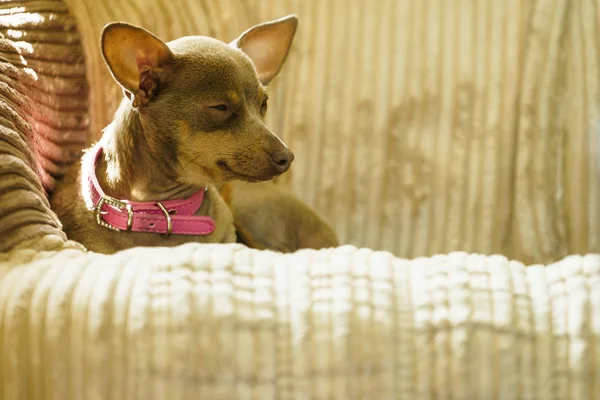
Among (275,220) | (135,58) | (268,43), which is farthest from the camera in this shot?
(275,220)

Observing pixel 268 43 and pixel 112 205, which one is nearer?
pixel 112 205

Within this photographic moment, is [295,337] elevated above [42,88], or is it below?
below

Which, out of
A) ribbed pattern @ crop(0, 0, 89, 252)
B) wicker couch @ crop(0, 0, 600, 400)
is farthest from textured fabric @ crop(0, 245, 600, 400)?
ribbed pattern @ crop(0, 0, 89, 252)

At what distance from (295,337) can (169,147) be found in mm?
635

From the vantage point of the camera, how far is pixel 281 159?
1.37 m

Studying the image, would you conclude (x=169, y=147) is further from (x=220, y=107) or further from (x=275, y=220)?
(x=275, y=220)

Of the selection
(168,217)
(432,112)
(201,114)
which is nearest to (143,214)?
(168,217)

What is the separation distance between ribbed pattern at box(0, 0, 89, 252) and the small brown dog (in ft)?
0.44

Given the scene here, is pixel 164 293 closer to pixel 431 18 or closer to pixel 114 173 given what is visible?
pixel 114 173

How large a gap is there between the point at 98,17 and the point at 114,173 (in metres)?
0.49

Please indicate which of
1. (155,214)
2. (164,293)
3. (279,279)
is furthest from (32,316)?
(155,214)

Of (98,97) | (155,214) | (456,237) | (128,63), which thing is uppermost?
(128,63)

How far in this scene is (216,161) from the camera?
4.59ft

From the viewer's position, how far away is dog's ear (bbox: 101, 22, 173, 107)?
128 cm
